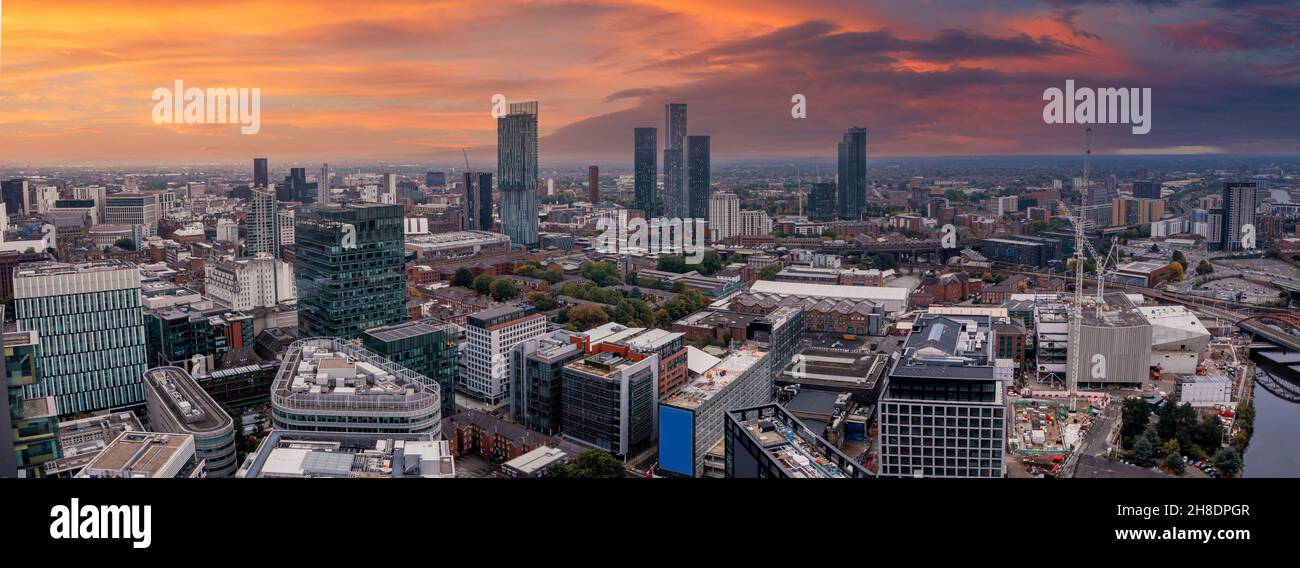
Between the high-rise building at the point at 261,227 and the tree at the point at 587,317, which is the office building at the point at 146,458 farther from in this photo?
the high-rise building at the point at 261,227

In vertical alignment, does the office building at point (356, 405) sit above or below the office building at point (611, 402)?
above

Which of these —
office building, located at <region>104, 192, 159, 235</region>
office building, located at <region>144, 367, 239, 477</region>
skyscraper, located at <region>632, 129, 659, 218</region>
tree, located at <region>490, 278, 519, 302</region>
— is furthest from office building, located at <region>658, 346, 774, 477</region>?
office building, located at <region>104, 192, 159, 235</region>

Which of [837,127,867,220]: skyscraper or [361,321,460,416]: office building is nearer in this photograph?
[361,321,460,416]: office building

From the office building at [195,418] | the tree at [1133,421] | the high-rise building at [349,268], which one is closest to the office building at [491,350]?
the high-rise building at [349,268]

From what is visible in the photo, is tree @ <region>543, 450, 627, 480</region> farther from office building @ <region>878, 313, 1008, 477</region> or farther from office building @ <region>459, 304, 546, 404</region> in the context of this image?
office building @ <region>459, 304, 546, 404</region>
